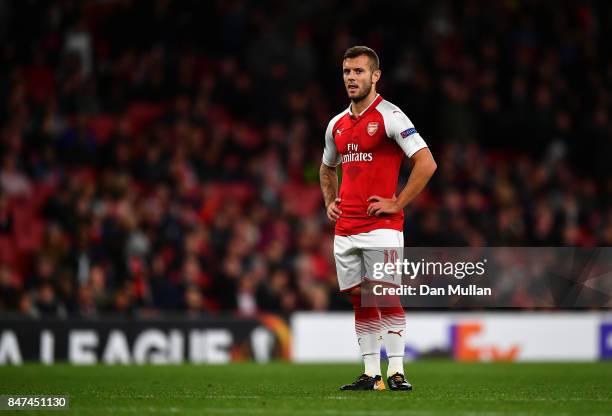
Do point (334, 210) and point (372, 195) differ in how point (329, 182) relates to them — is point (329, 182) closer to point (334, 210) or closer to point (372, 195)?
point (334, 210)

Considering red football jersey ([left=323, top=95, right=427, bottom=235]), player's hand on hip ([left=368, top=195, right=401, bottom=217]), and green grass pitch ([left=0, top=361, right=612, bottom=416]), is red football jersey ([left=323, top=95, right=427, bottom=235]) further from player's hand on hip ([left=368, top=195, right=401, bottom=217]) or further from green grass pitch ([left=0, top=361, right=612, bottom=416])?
green grass pitch ([left=0, top=361, right=612, bottom=416])

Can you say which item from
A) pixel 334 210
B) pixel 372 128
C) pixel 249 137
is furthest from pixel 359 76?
pixel 249 137

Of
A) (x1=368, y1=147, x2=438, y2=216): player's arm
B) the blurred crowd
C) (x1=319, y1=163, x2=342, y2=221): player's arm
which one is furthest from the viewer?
the blurred crowd

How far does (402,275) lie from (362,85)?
1308 millimetres

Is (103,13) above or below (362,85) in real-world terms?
above

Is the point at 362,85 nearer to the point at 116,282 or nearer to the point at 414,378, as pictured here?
the point at 414,378

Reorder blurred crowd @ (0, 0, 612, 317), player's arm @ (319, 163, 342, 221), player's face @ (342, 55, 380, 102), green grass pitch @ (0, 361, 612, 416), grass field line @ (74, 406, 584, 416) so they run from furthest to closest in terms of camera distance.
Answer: blurred crowd @ (0, 0, 612, 317) < player's arm @ (319, 163, 342, 221) < player's face @ (342, 55, 380, 102) < green grass pitch @ (0, 361, 612, 416) < grass field line @ (74, 406, 584, 416)

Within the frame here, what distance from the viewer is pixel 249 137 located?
62.1 feet

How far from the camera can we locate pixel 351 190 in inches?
315

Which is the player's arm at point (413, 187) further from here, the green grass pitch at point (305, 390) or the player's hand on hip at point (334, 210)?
the green grass pitch at point (305, 390)

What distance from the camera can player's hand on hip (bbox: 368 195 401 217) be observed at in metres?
7.79

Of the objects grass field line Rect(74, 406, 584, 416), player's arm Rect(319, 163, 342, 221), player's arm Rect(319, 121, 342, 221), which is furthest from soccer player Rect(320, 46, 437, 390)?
grass field line Rect(74, 406, 584, 416)

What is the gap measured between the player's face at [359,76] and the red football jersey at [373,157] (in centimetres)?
14

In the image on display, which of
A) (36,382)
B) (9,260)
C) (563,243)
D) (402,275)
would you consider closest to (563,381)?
(402,275)
